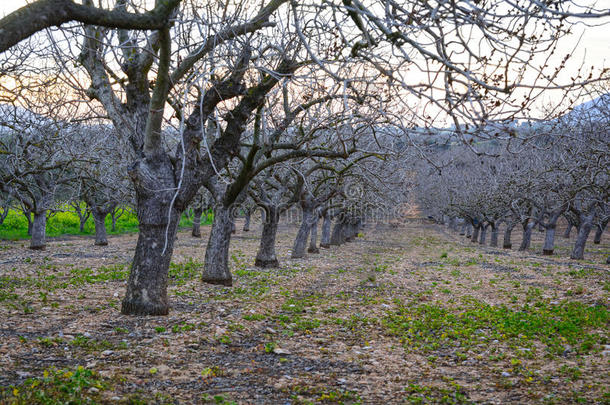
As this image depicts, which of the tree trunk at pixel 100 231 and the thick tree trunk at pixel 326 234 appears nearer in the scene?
the tree trunk at pixel 100 231

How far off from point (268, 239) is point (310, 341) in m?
10.4

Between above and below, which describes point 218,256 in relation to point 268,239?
below

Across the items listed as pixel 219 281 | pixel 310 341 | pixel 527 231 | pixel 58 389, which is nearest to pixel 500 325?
pixel 310 341

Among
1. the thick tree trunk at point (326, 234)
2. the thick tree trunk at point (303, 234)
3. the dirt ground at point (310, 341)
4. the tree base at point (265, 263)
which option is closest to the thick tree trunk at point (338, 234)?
the thick tree trunk at point (326, 234)

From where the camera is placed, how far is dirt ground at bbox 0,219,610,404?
6.21m

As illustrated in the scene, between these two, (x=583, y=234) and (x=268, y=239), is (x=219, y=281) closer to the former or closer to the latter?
(x=268, y=239)

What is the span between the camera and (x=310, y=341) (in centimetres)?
902

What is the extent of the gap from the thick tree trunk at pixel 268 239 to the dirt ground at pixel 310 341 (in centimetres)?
313

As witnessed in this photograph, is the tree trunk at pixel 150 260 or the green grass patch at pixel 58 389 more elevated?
the tree trunk at pixel 150 260

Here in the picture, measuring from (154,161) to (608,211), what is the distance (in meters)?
28.7

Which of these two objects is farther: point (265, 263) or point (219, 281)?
point (265, 263)

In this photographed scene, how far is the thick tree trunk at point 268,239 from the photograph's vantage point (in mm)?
18844

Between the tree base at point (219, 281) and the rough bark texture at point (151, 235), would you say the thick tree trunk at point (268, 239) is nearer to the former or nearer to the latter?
the tree base at point (219, 281)

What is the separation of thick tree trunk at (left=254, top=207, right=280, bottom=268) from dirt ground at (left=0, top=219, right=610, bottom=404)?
3.13 m
